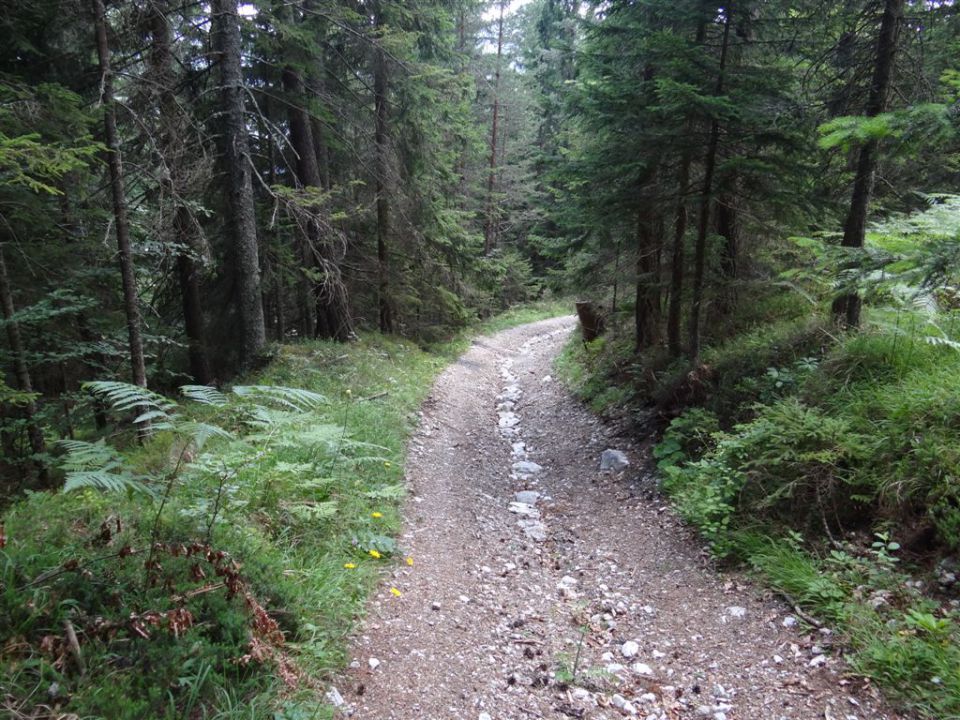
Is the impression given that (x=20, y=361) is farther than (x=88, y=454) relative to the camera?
Yes

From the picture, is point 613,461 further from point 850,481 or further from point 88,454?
point 88,454

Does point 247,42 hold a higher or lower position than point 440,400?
higher

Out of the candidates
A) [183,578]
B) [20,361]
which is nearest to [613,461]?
[183,578]

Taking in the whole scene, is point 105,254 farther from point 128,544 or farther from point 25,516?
point 128,544

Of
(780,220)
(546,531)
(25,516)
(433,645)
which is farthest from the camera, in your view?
(780,220)

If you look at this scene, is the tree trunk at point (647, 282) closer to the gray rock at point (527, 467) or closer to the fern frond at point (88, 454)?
the gray rock at point (527, 467)

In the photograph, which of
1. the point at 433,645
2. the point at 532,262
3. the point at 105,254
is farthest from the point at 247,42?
the point at 532,262

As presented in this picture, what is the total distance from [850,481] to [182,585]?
5.95 m

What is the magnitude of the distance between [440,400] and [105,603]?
9728 mm

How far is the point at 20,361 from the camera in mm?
8266

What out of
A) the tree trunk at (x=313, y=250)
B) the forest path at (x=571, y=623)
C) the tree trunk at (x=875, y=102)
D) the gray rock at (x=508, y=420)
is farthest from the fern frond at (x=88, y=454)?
the gray rock at (x=508, y=420)

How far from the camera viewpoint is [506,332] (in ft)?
87.5

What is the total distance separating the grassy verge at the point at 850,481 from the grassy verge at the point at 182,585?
12.5 ft

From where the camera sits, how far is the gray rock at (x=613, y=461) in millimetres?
8617
